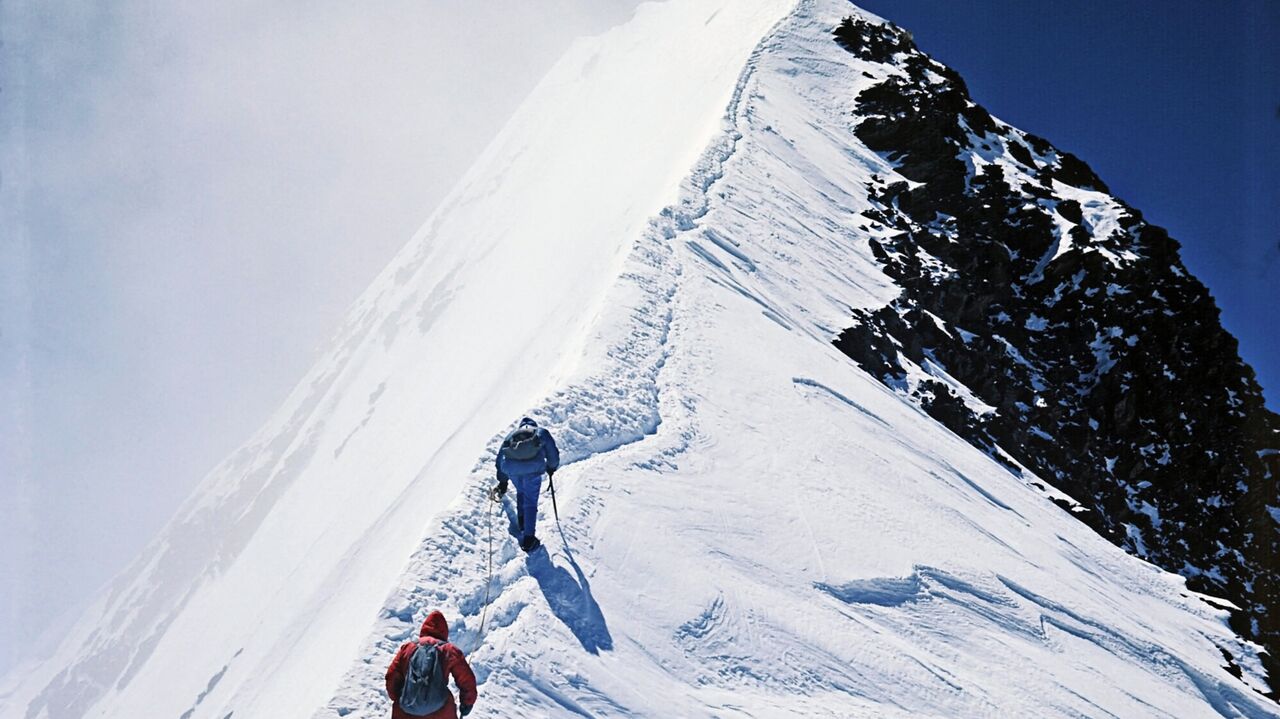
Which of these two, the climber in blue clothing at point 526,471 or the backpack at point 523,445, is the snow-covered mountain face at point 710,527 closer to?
the climber in blue clothing at point 526,471

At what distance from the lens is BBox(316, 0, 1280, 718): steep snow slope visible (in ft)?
23.9

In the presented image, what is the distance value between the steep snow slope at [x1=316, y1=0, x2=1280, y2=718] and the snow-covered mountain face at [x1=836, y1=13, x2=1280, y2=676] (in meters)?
9.54

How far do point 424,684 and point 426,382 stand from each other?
2589 centimetres

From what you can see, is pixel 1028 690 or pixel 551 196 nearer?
pixel 1028 690

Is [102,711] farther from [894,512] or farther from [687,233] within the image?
[894,512]

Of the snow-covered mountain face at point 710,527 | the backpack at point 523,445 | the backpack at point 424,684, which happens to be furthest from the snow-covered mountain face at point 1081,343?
the backpack at point 424,684

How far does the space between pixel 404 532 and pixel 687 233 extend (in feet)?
41.3

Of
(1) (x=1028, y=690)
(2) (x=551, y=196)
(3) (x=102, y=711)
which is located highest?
(2) (x=551, y=196)

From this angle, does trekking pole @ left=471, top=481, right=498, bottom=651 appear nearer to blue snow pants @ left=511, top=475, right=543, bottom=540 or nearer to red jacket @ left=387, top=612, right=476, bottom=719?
blue snow pants @ left=511, top=475, right=543, bottom=540

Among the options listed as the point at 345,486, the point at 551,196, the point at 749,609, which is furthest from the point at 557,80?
the point at 749,609

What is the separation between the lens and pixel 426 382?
3033 cm

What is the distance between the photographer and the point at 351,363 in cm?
6100

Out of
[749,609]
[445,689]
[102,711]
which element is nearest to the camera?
[445,689]

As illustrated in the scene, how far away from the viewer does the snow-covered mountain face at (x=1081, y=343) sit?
29922mm
